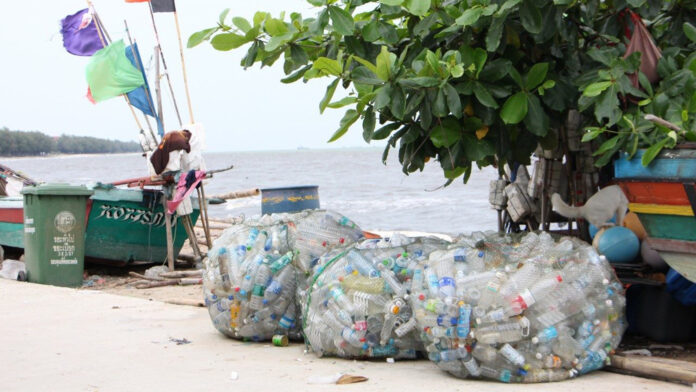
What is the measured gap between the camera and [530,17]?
15.6ft

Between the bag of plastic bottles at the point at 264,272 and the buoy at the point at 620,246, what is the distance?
1.75 meters

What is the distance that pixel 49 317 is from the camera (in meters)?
7.02

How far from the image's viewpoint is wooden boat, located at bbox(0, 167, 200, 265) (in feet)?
35.6

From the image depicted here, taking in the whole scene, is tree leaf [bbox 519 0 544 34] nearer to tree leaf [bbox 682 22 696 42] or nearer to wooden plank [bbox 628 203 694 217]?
tree leaf [bbox 682 22 696 42]

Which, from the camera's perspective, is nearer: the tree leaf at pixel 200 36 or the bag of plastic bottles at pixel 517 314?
the bag of plastic bottles at pixel 517 314

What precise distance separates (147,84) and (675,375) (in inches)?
370

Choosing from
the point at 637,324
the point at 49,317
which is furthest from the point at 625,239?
the point at 49,317

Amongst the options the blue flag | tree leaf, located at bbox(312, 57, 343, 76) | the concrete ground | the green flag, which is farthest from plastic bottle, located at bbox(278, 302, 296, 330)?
the green flag

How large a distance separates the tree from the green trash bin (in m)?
4.81

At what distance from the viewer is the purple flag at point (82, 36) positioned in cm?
1275

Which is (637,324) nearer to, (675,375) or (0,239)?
(675,375)

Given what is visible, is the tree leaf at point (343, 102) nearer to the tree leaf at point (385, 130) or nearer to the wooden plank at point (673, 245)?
the tree leaf at point (385, 130)

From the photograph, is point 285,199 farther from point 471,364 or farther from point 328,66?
point 471,364

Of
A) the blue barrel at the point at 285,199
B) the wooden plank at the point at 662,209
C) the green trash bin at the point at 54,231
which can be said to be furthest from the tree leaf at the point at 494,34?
the green trash bin at the point at 54,231
